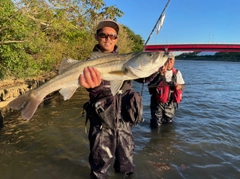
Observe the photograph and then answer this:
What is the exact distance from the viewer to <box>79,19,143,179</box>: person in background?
333 cm

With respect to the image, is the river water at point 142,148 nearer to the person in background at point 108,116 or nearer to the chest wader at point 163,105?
the chest wader at point 163,105

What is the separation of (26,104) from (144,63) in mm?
1777

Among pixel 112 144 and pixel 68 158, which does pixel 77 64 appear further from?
pixel 68 158

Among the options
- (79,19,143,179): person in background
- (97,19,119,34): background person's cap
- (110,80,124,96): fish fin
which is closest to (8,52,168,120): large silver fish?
(110,80,124,96): fish fin

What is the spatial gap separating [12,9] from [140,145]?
24.8 feet

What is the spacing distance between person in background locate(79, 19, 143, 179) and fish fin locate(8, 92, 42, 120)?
0.80m

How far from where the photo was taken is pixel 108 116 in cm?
331

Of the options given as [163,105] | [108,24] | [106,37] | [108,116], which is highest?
Result: [108,24]

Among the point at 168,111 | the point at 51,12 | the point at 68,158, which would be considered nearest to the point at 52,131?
the point at 68,158

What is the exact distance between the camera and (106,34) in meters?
3.38

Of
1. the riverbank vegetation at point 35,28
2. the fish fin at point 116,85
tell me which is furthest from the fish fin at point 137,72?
the riverbank vegetation at point 35,28

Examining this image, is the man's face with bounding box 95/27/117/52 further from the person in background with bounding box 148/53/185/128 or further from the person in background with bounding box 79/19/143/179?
the person in background with bounding box 148/53/185/128

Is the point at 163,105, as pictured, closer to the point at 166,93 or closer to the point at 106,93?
the point at 166,93

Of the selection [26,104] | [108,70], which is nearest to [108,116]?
[108,70]
